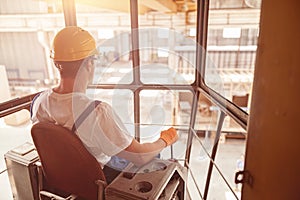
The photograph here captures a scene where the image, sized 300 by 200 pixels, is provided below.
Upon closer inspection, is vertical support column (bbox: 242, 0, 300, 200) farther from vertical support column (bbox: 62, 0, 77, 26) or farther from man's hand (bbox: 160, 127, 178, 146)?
vertical support column (bbox: 62, 0, 77, 26)

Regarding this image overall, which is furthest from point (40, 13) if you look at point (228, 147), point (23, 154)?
point (228, 147)

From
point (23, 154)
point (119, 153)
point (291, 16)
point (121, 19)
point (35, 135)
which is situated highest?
point (121, 19)

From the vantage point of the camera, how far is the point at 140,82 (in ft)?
7.20

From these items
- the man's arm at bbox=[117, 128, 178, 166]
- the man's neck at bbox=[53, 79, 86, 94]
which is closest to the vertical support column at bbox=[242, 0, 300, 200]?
the man's arm at bbox=[117, 128, 178, 166]

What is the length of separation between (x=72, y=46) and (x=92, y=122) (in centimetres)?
42

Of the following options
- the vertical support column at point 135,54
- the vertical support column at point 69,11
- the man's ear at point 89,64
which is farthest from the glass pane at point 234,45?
the man's ear at point 89,64

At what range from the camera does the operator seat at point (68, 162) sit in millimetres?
1029

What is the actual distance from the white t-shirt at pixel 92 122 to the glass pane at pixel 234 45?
3349mm

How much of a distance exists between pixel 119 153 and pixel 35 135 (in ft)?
1.34

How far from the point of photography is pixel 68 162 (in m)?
1.10

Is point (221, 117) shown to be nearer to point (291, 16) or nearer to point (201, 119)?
point (291, 16)

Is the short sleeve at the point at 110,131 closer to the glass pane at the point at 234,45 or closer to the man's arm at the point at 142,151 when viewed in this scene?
the man's arm at the point at 142,151

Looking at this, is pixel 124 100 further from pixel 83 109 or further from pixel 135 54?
pixel 83 109

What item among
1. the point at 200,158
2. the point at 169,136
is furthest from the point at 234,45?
the point at 169,136
